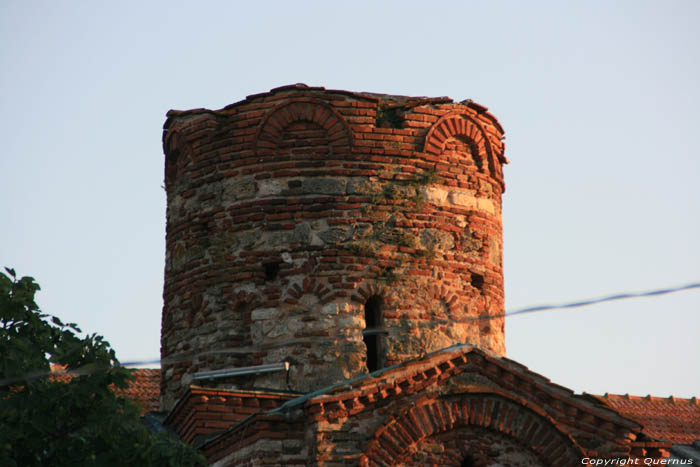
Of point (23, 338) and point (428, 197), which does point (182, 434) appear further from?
point (428, 197)

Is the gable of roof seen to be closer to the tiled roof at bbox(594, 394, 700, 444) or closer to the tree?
the tree

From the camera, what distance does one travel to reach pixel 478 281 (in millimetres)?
17516

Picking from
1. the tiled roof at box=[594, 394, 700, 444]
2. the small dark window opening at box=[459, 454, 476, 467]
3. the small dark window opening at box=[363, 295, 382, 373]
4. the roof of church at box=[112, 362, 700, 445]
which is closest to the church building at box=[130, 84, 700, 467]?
the small dark window opening at box=[363, 295, 382, 373]

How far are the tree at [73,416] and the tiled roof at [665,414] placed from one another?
9.21 m

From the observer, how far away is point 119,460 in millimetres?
13289

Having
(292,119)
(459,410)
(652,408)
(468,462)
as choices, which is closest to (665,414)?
(652,408)

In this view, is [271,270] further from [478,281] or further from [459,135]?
[459,135]

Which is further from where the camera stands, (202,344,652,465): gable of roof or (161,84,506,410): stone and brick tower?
(161,84,506,410): stone and brick tower

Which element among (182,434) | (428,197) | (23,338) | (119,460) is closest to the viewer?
(119,460)

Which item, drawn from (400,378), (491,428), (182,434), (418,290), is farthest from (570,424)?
(182,434)

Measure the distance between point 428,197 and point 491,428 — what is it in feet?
12.8

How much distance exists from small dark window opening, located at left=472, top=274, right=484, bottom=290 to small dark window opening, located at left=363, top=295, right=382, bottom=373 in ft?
4.95

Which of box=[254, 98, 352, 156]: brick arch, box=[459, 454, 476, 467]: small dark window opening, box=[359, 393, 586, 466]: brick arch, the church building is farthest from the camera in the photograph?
box=[254, 98, 352, 156]: brick arch

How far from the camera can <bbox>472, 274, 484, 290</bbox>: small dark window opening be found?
57.3ft
